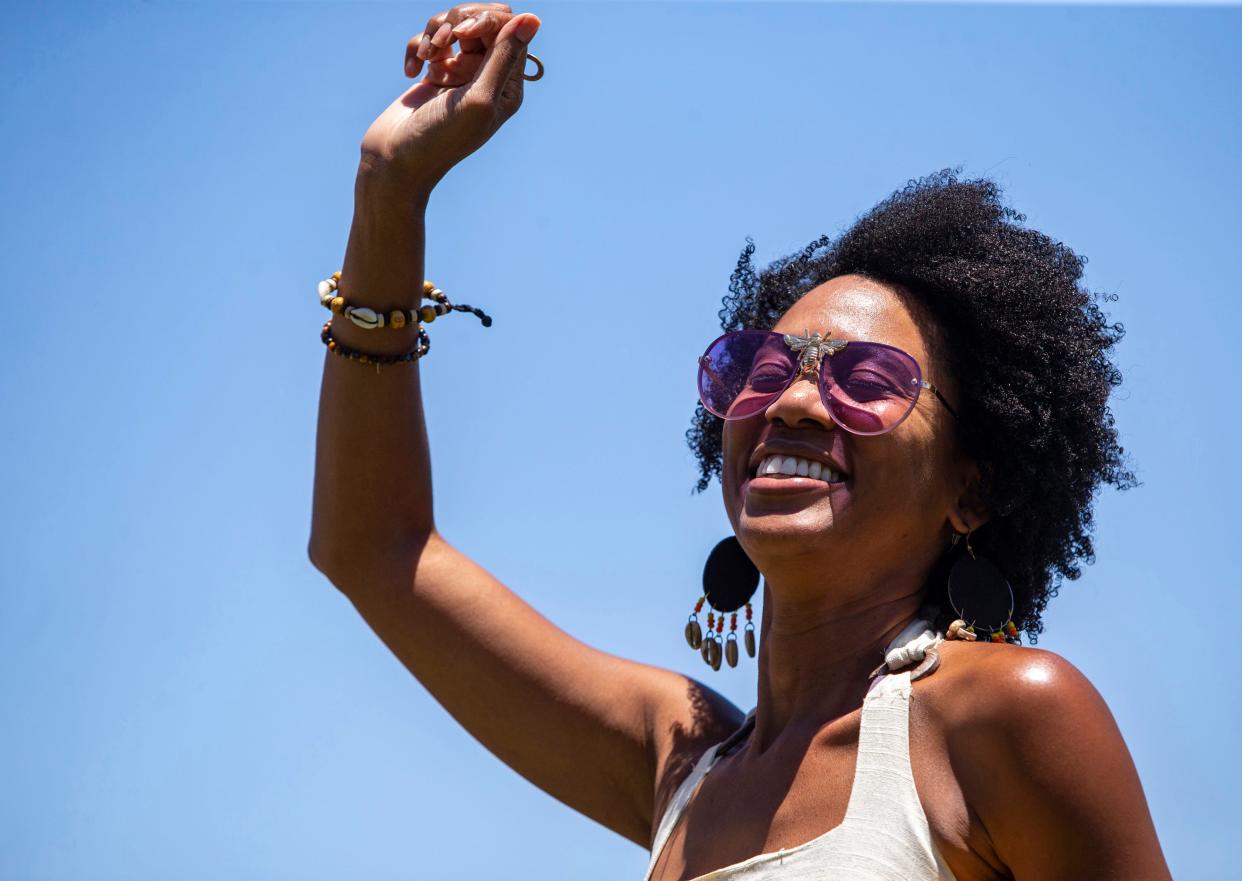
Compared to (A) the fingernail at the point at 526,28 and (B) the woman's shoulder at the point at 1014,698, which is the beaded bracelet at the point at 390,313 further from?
(B) the woman's shoulder at the point at 1014,698

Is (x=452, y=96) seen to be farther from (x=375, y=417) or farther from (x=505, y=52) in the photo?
(x=375, y=417)

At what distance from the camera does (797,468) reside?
3.57 m

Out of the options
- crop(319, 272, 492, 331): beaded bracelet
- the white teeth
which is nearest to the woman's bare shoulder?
the white teeth

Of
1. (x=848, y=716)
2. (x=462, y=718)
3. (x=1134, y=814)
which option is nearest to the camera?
(x=1134, y=814)

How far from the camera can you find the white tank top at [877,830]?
121 inches

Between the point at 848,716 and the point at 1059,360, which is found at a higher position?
the point at 1059,360

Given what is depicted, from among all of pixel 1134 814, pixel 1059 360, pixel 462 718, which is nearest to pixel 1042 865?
pixel 1134 814

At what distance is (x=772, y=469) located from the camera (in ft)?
11.8

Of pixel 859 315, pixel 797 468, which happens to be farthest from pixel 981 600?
pixel 859 315

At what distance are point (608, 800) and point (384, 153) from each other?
5.95 feet

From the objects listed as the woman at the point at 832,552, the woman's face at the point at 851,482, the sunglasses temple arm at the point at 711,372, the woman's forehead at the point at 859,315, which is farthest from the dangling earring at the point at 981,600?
the sunglasses temple arm at the point at 711,372

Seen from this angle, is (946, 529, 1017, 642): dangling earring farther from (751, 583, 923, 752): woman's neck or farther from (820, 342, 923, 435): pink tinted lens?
(820, 342, 923, 435): pink tinted lens

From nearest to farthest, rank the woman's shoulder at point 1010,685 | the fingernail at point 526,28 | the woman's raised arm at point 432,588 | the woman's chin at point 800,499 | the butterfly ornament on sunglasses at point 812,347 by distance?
the woman's shoulder at point 1010,685 < the woman's chin at point 800,499 < the butterfly ornament on sunglasses at point 812,347 < the fingernail at point 526,28 < the woman's raised arm at point 432,588

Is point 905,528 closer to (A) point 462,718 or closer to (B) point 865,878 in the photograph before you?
(B) point 865,878
